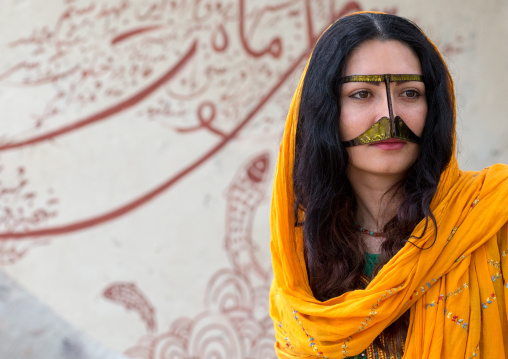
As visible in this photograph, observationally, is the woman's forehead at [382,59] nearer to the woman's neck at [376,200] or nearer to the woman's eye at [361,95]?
the woman's eye at [361,95]

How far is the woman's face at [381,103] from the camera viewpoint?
4.48 ft

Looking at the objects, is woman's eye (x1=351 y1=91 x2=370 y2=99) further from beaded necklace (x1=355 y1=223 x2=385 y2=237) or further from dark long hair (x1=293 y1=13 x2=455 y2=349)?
beaded necklace (x1=355 y1=223 x2=385 y2=237)

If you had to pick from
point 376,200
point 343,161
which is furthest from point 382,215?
point 343,161

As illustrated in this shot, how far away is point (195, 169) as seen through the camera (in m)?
2.77

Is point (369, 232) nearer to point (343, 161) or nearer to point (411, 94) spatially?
point (343, 161)

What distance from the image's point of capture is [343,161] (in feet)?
4.75

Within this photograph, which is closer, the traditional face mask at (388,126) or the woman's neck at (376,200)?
the traditional face mask at (388,126)

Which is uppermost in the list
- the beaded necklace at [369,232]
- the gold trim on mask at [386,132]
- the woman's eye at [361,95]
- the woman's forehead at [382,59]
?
the woman's forehead at [382,59]

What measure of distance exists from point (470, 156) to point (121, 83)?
5.48 ft

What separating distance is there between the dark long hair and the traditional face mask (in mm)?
52

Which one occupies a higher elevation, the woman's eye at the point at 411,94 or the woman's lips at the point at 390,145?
the woman's eye at the point at 411,94

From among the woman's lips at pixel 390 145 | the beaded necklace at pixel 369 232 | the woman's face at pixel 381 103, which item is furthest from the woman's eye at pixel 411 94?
the beaded necklace at pixel 369 232

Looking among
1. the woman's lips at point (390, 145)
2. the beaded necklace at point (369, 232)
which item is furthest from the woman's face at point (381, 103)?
the beaded necklace at point (369, 232)

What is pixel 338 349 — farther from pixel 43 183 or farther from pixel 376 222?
pixel 43 183
